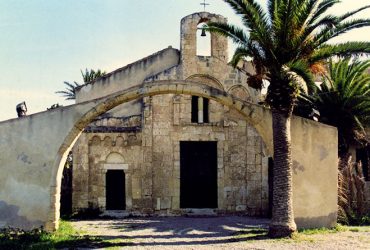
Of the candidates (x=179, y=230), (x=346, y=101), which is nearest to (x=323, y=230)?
(x=179, y=230)

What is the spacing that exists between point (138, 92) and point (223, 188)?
7088 mm

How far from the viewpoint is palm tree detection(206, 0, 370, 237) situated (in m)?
12.2

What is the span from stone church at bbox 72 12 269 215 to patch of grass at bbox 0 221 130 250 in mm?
5523

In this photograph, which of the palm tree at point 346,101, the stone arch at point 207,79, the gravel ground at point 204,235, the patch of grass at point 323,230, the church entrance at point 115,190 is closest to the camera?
the gravel ground at point 204,235

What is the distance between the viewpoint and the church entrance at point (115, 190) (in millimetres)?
18750

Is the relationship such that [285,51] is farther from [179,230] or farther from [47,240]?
[47,240]

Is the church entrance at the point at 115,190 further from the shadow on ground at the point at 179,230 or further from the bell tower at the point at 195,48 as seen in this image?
the bell tower at the point at 195,48

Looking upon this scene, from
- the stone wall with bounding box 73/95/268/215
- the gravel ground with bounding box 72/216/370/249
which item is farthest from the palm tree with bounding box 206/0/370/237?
the stone wall with bounding box 73/95/268/215

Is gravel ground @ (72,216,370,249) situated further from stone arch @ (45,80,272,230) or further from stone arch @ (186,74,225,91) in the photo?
stone arch @ (186,74,225,91)

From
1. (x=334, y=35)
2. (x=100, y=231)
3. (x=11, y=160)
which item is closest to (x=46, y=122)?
(x=11, y=160)

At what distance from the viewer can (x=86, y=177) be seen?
18578mm

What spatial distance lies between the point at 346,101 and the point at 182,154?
6.85 m

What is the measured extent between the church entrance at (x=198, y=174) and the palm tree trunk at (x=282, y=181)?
6599 mm

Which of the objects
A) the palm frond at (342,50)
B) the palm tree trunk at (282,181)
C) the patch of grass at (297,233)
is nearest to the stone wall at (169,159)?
the patch of grass at (297,233)
